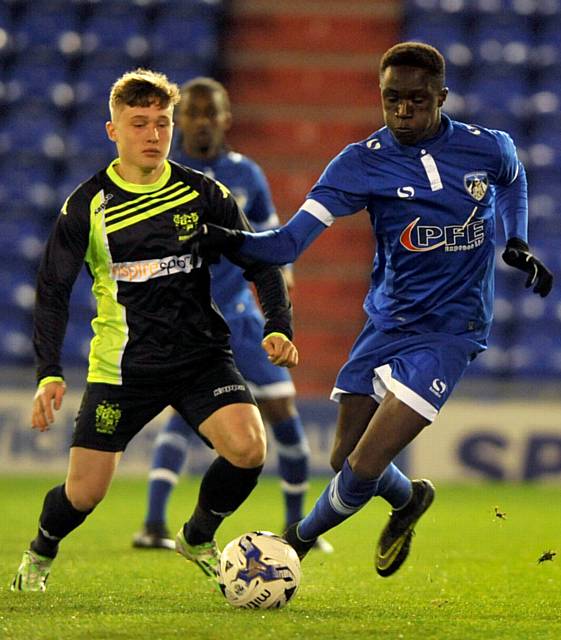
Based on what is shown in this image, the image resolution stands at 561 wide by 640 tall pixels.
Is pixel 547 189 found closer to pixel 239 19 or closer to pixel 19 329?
pixel 239 19

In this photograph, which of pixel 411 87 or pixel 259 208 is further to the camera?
pixel 259 208

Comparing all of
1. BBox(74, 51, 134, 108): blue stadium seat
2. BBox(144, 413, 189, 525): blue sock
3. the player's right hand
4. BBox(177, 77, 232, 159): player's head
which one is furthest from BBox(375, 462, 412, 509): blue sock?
BBox(74, 51, 134, 108): blue stadium seat

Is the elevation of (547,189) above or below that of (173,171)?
below

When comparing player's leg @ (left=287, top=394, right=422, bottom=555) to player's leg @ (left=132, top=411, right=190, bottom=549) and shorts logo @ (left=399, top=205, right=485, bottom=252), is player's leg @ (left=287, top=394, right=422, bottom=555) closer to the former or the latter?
shorts logo @ (left=399, top=205, right=485, bottom=252)

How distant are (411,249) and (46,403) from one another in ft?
4.56

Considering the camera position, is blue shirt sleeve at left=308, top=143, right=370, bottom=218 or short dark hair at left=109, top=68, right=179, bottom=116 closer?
blue shirt sleeve at left=308, top=143, right=370, bottom=218

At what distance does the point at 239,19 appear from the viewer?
44.5 ft

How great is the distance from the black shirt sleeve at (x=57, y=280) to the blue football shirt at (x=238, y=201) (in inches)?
68.6

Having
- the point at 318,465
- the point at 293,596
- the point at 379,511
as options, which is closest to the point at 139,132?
the point at 293,596

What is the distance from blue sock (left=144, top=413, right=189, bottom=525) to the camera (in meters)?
6.80

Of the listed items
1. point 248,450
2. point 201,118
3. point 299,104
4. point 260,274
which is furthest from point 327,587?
point 299,104

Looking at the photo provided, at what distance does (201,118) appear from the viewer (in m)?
6.72

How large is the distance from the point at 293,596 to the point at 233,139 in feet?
28.1

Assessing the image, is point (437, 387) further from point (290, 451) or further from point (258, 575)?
point (290, 451)
